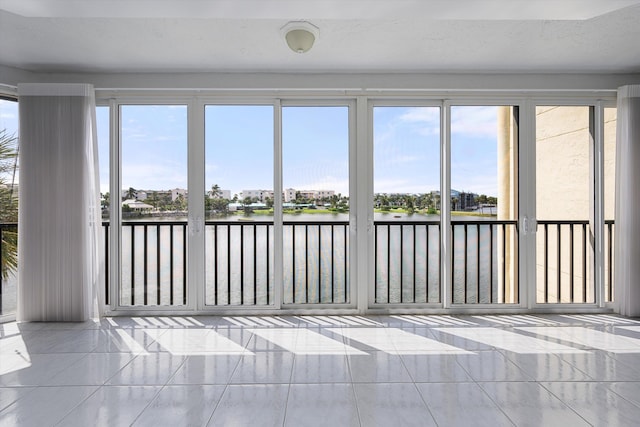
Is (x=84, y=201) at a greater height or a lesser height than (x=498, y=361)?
greater

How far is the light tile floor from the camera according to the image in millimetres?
2066

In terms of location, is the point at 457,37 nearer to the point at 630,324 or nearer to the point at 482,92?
the point at 482,92

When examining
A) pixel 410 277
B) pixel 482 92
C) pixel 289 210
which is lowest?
pixel 410 277

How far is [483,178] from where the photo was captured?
4023 millimetres

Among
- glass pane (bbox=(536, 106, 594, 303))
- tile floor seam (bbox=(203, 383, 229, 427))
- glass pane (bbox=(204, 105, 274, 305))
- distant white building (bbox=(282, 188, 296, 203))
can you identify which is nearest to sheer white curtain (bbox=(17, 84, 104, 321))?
glass pane (bbox=(204, 105, 274, 305))

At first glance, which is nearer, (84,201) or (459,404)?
(459,404)

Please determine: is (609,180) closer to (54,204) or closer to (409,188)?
(409,188)

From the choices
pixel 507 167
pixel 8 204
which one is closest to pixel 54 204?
pixel 8 204

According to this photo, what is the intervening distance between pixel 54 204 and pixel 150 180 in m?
0.90

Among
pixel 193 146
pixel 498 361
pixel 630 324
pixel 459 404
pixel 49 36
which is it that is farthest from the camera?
pixel 193 146

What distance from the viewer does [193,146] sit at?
392 centimetres

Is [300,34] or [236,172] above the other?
[300,34]

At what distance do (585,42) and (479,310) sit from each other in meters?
2.68

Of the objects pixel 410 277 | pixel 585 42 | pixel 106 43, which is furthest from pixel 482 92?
pixel 106 43
